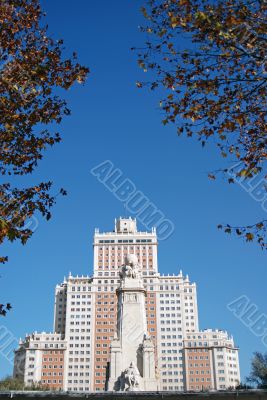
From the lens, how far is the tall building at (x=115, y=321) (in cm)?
12975

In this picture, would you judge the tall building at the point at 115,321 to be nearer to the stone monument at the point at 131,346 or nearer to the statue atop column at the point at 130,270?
the statue atop column at the point at 130,270

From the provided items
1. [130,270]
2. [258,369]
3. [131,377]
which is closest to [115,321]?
[258,369]

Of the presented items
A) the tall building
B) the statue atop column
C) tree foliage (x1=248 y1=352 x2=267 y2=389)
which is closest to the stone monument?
the statue atop column

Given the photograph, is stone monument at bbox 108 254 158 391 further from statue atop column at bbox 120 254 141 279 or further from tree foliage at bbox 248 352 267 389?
tree foliage at bbox 248 352 267 389

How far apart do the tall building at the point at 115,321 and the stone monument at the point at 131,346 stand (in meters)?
75.7

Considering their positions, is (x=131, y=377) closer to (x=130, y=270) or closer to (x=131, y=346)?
(x=131, y=346)

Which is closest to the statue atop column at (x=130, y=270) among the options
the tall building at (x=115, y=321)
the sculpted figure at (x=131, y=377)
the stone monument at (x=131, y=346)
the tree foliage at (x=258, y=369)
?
the stone monument at (x=131, y=346)

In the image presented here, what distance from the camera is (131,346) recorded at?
156 ft

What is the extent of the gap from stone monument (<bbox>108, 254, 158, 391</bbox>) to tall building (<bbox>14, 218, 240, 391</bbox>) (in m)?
75.7

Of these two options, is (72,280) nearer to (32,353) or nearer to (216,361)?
(32,353)

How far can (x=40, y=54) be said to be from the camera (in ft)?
51.5

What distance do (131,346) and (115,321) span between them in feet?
296

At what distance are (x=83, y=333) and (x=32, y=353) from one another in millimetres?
15484

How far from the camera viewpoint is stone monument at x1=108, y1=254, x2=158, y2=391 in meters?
44.6
